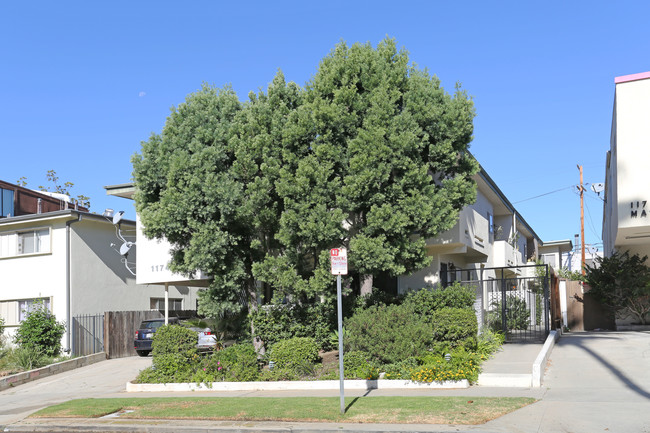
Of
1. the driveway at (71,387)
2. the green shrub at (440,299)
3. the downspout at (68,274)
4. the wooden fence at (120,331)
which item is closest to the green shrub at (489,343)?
the green shrub at (440,299)

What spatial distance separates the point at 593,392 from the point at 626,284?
1401 centimetres

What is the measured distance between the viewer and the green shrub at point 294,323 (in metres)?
17.0

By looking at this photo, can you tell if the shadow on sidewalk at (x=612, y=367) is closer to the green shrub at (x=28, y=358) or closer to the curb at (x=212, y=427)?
the curb at (x=212, y=427)

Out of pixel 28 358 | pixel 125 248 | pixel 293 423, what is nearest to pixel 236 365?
pixel 293 423

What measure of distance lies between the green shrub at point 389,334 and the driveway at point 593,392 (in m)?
2.93

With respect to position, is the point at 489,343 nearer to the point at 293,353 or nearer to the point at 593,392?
the point at 593,392

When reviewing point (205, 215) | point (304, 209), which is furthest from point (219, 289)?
point (304, 209)

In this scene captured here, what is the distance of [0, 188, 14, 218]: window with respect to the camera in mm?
35594

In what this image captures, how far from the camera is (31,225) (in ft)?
82.2

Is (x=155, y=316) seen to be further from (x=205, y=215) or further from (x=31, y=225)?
(x=205, y=215)

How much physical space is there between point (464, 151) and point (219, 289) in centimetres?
A: 772

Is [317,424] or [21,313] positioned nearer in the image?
[317,424]

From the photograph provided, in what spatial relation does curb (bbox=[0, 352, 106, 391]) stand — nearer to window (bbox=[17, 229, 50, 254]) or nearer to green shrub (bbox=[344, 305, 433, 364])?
window (bbox=[17, 229, 50, 254])

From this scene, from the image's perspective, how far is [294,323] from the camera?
56.0ft
